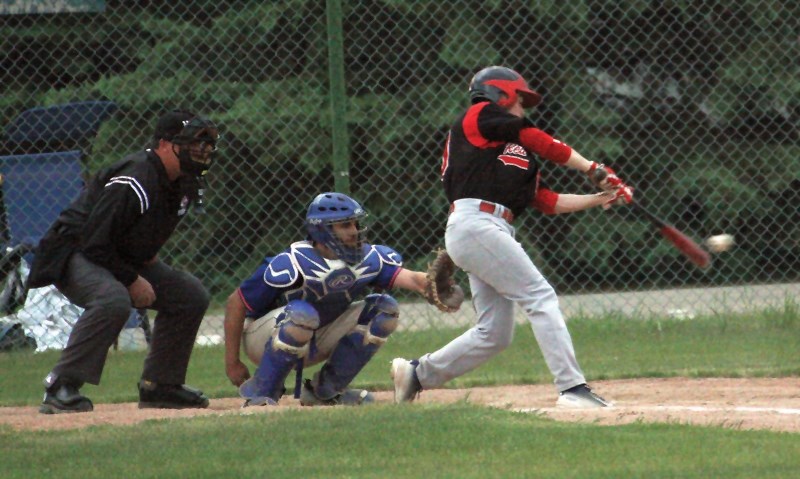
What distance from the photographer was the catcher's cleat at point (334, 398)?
23.7 feet

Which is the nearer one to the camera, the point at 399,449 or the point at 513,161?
the point at 399,449

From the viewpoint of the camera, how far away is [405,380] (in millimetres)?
7109

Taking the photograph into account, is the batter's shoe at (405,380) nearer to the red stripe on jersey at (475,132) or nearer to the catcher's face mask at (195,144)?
the red stripe on jersey at (475,132)

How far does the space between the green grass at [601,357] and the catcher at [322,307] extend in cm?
119

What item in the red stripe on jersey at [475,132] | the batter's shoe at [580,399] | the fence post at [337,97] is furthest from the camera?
the fence post at [337,97]

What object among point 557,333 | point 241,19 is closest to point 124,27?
point 241,19

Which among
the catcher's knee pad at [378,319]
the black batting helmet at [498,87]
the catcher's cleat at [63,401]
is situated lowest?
the catcher's cleat at [63,401]

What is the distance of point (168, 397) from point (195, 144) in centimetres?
143

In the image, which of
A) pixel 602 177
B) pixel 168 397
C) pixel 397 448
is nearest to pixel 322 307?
pixel 168 397

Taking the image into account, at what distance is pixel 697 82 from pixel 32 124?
5695mm

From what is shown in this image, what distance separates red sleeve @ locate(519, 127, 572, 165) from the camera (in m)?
6.66

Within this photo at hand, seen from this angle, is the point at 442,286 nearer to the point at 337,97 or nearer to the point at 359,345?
the point at 359,345

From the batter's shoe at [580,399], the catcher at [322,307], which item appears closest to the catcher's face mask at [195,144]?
the catcher at [322,307]

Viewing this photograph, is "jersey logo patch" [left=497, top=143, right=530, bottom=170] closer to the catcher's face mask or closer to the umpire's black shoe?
the catcher's face mask
